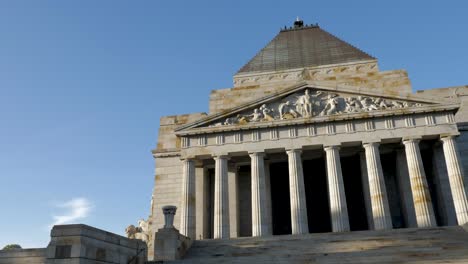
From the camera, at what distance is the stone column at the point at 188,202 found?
27.5 m

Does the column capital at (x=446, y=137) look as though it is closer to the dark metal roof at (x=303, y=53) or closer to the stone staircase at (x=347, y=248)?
the stone staircase at (x=347, y=248)

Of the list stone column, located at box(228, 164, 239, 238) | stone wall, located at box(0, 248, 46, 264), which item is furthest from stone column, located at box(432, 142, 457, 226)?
stone wall, located at box(0, 248, 46, 264)

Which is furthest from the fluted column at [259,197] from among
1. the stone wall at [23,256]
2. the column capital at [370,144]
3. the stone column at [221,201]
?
the stone wall at [23,256]

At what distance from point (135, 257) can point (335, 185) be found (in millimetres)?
14240

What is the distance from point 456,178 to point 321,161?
995 cm

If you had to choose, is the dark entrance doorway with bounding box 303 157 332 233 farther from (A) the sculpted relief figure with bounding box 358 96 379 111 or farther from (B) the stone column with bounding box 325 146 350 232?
(A) the sculpted relief figure with bounding box 358 96 379 111

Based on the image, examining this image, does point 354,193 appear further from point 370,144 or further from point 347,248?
point 347,248

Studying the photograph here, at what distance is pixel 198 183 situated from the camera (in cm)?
3150

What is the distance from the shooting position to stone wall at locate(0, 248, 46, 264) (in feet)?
53.2

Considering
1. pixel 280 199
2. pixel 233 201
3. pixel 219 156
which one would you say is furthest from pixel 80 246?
pixel 280 199

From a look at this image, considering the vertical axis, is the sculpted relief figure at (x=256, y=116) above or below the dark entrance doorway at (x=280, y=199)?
above

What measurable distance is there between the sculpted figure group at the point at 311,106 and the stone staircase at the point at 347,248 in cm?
901

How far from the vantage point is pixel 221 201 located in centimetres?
2766

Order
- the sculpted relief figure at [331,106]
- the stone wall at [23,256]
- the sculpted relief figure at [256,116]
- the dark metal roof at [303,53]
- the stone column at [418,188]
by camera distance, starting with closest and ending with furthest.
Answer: the stone wall at [23,256], the stone column at [418,188], the sculpted relief figure at [331,106], the sculpted relief figure at [256,116], the dark metal roof at [303,53]
